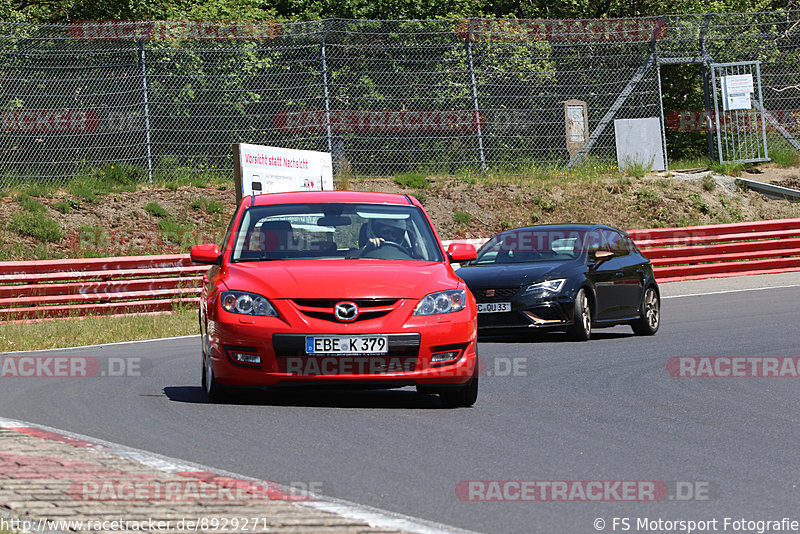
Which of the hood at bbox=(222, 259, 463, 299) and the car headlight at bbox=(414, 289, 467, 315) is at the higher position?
the hood at bbox=(222, 259, 463, 299)

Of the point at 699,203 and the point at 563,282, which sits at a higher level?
the point at 699,203

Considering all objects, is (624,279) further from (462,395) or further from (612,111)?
(612,111)

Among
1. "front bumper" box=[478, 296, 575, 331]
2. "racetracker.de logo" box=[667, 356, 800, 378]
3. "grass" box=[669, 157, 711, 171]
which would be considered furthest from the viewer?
"grass" box=[669, 157, 711, 171]

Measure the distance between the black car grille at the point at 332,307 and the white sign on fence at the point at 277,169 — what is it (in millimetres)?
12386

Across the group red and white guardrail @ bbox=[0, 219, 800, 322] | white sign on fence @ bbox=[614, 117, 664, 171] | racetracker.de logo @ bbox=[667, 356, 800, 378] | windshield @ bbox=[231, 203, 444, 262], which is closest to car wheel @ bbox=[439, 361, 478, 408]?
windshield @ bbox=[231, 203, 444, 262]

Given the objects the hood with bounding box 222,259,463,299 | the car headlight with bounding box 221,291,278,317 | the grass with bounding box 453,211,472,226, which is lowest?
the car headlight with bounding box 221,291,278,317

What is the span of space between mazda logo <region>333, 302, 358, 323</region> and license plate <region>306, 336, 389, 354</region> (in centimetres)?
13

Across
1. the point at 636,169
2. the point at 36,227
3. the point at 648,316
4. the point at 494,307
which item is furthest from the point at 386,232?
the point at 636,169

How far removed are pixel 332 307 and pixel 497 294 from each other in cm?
613

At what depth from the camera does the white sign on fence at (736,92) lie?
29.8m

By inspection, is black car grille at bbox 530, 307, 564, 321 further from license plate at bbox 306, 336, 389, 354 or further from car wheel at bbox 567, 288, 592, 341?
license plate at bbox 306, 336, 389, 354

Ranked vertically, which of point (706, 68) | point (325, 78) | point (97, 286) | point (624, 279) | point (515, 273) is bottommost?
point (624, 279)

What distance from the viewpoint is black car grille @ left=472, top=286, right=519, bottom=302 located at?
1492 centimetres

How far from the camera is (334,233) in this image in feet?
33.8
